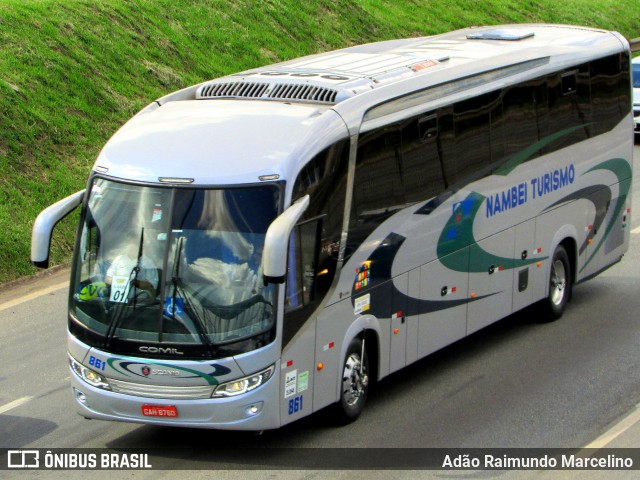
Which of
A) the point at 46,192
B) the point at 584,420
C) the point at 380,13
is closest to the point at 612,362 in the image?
the point at 584,420

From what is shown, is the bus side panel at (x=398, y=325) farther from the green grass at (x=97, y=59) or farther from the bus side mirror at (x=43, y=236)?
the green grass at (x=97, y=59)

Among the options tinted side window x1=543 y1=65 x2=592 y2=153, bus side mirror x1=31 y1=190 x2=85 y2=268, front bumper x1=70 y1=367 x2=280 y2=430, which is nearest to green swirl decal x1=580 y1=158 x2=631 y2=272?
tinted side window x1=543 y1=65 x2=592 y2=153

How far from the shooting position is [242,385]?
1022 centimetres

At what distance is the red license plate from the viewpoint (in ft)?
33.5

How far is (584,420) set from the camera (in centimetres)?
1182

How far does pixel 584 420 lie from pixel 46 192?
449 inches

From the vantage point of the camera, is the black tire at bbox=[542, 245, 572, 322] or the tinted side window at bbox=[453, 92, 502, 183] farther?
the black tire at bbox=[542, 245, 572, 322]

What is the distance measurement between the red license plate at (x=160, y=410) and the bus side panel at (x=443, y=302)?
134 inches

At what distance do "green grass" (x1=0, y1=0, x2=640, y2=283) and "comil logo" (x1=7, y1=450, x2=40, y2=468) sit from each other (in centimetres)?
726

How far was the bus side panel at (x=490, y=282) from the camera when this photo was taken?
1365 centimetres

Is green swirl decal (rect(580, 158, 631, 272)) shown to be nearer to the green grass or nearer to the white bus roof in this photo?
the white bus roof

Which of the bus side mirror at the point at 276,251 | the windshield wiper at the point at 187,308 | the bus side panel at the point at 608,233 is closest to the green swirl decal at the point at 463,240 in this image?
the bus side panel at the point at 608,233

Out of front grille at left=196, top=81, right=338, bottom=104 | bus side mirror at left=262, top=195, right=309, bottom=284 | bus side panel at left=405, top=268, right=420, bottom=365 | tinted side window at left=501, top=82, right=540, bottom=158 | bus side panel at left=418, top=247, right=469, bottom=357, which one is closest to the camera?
bus side mirror at left=262, top=195, right=309, bottom=284

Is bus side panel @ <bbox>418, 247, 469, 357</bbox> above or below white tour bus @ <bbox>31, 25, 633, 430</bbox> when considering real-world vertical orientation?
below
